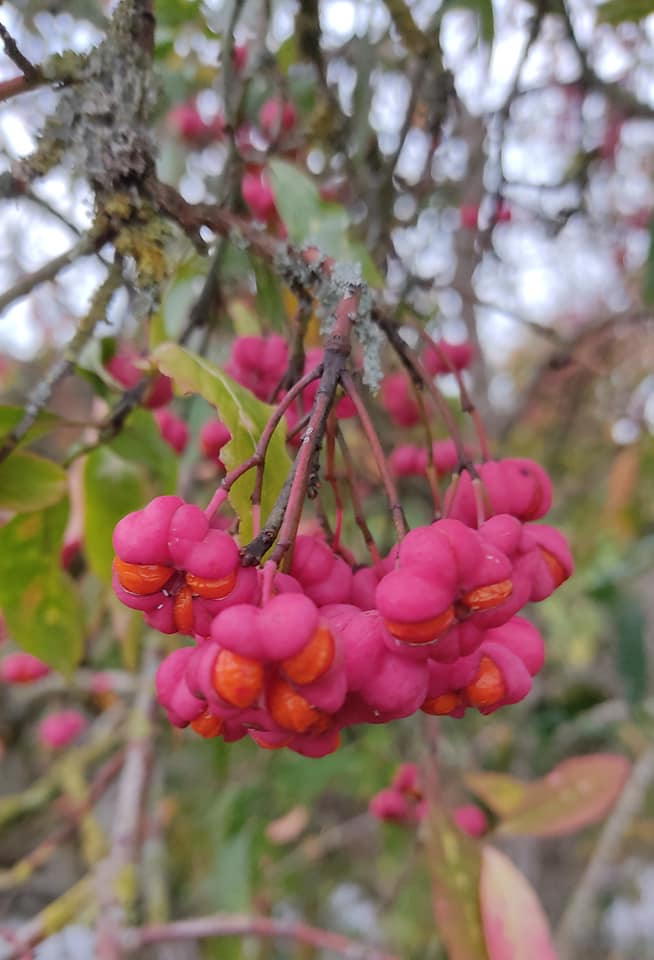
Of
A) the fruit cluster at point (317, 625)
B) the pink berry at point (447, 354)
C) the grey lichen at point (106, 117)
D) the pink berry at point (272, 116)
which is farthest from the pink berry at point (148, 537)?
the pink berry at point (272, 116)

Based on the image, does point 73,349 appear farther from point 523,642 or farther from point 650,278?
point 650,278

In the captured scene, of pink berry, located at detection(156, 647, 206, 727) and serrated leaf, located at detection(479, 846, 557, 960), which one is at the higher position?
pink berry, located at detection(156, 647, 206, 727)

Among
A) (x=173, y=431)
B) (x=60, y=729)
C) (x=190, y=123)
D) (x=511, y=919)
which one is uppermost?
(x=190, y=123)

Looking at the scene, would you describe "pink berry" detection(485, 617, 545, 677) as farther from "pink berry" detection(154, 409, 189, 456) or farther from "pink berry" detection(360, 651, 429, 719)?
"pink berry" detection(154, 409, 189, 456)

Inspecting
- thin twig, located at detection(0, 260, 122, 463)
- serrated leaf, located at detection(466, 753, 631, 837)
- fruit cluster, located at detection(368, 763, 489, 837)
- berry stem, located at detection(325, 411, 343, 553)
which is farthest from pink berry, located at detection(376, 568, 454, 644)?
fruit cluster, located at detection(368, 763, 489, 837)

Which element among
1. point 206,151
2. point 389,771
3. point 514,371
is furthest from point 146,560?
point 514,371

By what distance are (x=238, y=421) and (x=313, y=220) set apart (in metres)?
0.23

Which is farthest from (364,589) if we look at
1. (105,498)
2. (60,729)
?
(60,729)

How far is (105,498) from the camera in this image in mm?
697

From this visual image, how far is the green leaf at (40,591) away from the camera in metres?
0.65

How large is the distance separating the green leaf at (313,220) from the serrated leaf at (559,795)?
650 mm

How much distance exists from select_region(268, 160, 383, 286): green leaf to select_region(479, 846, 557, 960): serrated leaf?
1.73 feet

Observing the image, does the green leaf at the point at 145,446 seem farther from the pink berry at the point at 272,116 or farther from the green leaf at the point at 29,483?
the pink berry at the point at 272,116

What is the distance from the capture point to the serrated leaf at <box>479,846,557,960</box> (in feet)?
2.20
